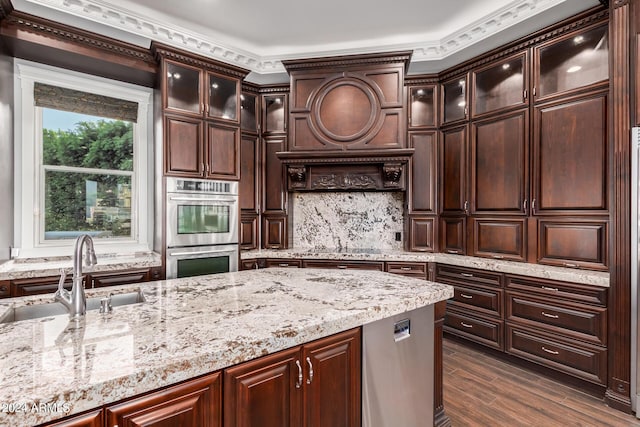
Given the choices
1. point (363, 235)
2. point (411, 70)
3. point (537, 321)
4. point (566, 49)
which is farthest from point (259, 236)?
point (566, 49)

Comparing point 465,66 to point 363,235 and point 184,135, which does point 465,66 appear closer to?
point 363,235

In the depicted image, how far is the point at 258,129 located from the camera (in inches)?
167

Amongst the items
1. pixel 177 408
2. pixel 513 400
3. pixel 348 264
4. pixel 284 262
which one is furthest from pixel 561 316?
pixel 177 408

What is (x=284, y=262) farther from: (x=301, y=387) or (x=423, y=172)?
(x=301, y=387)

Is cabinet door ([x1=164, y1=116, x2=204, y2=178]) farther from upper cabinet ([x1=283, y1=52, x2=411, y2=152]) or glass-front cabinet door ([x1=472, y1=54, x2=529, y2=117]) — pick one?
glass-front cabinet door ([x1=472, y1=54, x2=529, y2=117])

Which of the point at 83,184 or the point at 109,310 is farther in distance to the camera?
the point at 83,184

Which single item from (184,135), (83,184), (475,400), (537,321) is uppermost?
(184,135)

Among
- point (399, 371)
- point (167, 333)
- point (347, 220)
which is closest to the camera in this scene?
point (167, 333)

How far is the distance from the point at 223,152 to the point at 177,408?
9.92 ft

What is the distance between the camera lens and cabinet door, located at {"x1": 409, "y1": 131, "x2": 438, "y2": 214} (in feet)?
12.7

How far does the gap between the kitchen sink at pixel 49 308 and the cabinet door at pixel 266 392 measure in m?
0.86

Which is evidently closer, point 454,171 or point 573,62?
point 573,62

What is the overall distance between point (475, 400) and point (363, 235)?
2.31 meters

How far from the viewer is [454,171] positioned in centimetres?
369
